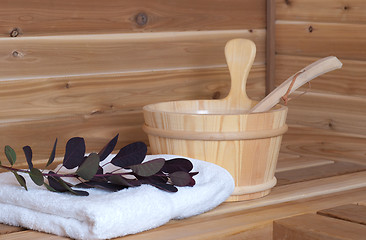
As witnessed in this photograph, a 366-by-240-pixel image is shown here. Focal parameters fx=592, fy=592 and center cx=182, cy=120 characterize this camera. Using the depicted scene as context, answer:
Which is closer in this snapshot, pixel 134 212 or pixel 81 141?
pixel 134 212

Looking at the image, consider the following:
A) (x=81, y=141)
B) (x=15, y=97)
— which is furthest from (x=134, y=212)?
(x=15, y=97)

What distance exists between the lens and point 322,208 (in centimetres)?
115

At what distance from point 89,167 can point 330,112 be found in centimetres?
80

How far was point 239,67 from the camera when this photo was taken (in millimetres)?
1421

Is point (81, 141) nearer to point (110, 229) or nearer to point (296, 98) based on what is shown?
point (110, 229)

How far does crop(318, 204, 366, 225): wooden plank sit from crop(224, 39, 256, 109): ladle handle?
0.36 meters

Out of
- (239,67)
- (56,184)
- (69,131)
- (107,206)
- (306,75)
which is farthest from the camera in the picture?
(69,131)

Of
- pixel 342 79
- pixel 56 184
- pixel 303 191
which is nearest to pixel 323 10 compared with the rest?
pixel 342 79

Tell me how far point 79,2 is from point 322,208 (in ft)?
2.65

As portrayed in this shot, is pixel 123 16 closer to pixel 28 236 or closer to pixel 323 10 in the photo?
pixel 323 10

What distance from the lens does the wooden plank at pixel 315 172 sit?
4.56 feet

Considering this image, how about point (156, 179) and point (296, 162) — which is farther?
point (296, 162)

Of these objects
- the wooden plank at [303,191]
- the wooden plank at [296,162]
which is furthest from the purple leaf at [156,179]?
the wooden plank at [296,162]

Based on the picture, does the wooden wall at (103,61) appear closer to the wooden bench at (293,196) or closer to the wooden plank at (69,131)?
the wooden plank at (69,131)
